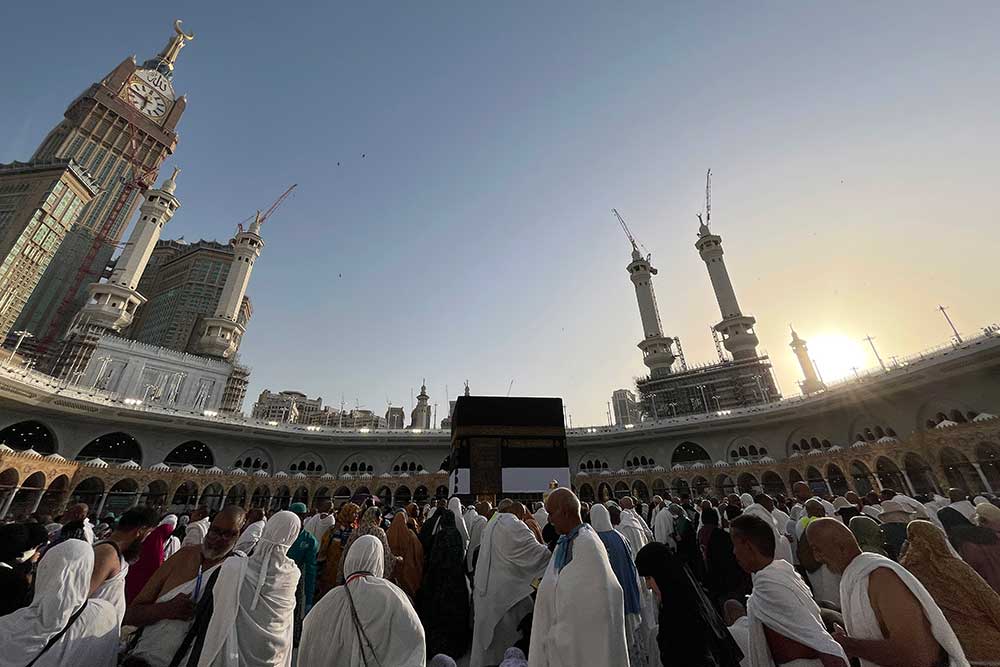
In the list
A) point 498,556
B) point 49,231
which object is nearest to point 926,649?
point 498,556

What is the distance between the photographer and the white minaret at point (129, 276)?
32.9m

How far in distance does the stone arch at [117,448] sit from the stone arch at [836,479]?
4190cm

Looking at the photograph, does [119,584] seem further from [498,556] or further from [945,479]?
[945,479]

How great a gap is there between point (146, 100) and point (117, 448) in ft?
165

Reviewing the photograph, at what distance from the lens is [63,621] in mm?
2041

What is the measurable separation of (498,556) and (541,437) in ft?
69.1

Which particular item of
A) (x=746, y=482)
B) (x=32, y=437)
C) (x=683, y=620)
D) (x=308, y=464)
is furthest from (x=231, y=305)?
(x=683, y=620)

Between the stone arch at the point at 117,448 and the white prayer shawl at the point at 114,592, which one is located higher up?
the stone arch at the point at 117,448

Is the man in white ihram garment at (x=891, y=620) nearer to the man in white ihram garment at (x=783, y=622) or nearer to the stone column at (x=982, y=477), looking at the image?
the man in white ihram garment at (x=783, y=622)

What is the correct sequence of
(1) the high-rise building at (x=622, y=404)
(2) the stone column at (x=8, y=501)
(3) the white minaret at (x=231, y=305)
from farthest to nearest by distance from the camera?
(1) the high-rise building at (x=622, y=404), (3) the white minaret at (x=231, y=305), (2) the stone column at (x=8, y=501)

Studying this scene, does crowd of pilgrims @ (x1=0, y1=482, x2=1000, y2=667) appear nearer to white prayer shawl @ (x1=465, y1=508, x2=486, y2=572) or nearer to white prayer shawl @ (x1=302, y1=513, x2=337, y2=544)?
white prayer shawl @ (x1=465, y1=508, x2=486, y2=572)

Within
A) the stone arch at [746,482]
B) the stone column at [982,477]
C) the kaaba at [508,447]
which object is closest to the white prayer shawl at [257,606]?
the kaaba at [508,447]

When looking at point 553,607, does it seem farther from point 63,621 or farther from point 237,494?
point 237,494

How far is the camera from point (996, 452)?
1747cm
